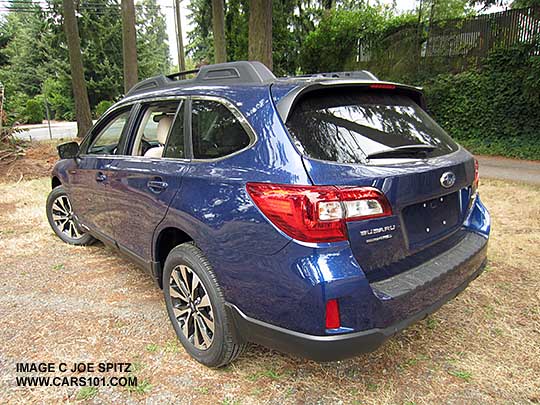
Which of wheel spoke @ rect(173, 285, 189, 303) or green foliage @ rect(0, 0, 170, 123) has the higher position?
green foliage @ rect(0, 0, 170, 123)

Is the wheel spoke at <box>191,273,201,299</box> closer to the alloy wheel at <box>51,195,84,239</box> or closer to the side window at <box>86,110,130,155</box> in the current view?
the side window at <box>86,110,130,155</box>

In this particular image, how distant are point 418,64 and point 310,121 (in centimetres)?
1191

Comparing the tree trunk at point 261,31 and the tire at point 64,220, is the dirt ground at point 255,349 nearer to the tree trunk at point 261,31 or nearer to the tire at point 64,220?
the tire at point 64,220

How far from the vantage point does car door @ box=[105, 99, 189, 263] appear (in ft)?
8.30

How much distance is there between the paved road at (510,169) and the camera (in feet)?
25.2

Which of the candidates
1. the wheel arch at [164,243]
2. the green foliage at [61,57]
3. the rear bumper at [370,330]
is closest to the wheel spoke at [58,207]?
the wheel arch at [164,243]

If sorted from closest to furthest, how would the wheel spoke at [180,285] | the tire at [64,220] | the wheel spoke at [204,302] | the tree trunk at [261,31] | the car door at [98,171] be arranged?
1. the wheel spoke at [204,302]
2. the wheel spoke at [180,285]
3. the car door at [98,171]
4. the tire at [64,220]
5. the tree trunk at [261,31]

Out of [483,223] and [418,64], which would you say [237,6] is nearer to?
[418,64]

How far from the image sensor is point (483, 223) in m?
2.65

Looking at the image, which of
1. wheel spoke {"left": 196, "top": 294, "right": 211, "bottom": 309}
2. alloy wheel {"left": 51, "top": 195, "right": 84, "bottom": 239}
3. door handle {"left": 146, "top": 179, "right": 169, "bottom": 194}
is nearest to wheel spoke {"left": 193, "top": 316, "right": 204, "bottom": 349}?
wheel spoke {"left": 196, "top": 294, "right": 211, "bottom": 309}

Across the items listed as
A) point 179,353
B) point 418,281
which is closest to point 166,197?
point 179,353

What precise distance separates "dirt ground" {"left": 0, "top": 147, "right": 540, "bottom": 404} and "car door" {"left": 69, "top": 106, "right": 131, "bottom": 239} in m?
0.53

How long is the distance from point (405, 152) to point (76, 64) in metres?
13.2

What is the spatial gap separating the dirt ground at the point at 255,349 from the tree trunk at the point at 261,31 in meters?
6.96
